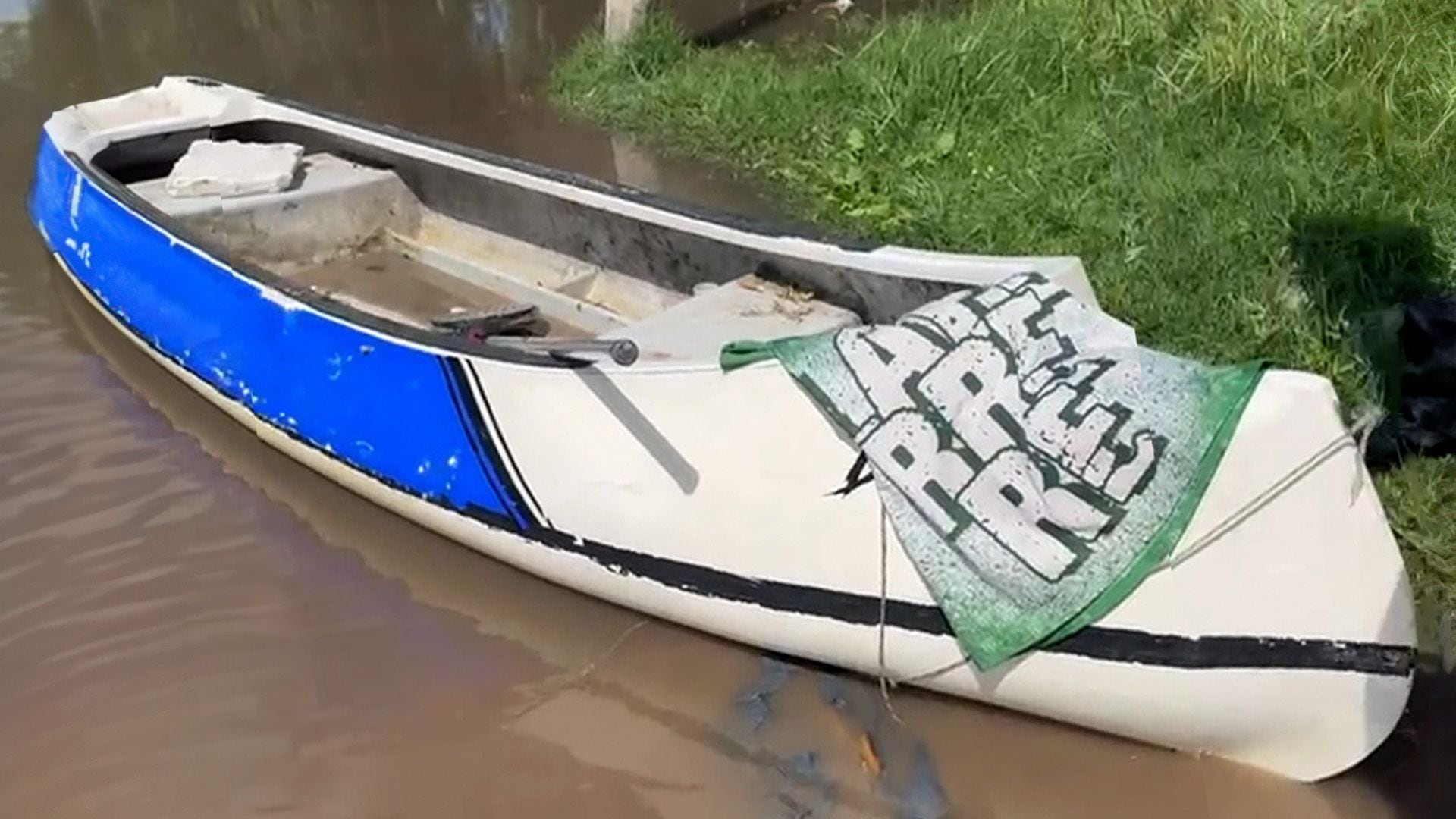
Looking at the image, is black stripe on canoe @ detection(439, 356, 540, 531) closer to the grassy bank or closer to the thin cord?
the thin cord

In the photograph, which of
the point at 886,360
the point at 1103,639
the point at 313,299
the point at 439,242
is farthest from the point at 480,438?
the point at 439,242

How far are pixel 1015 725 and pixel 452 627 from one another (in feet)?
5.12

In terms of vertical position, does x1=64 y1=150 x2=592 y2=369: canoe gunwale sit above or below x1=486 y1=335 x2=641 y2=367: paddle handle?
below

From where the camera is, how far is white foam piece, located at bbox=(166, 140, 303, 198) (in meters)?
6.17

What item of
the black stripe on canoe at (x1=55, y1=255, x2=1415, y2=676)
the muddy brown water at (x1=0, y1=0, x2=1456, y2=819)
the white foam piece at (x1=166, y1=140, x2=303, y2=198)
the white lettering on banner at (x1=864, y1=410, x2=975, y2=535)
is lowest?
the muddy brown water at (x1=0, y1=0, x2=1456, y2=819)

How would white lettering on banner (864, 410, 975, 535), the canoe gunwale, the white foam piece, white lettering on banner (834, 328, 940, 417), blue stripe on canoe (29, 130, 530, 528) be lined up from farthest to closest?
1. the white foam piece
2. blue stripe on canoe (29, 130, 530, 528)
3. the canoe gunwale
4. white lettering on banner (834, 328, 940, 417)
5. white lettering on banner (864, 410, 975, 535)

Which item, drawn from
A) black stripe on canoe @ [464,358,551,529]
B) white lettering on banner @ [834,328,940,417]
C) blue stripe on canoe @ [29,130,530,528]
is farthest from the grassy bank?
blue stripe on canoe @ [29,130,530,528]

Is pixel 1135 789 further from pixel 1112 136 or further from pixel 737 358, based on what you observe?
pixel 1112 136

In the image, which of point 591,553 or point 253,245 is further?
point 253,245

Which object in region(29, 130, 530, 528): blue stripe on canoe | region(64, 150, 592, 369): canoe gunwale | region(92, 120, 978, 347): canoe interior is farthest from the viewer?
region(92, 120, 978, 347): canoe interior

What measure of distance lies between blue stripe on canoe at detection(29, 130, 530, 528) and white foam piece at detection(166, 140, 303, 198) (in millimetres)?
393

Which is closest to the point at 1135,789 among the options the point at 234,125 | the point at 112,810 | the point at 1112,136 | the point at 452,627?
the point at 452,627

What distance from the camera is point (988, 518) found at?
3.37 metres

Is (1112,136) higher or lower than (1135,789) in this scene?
higher
